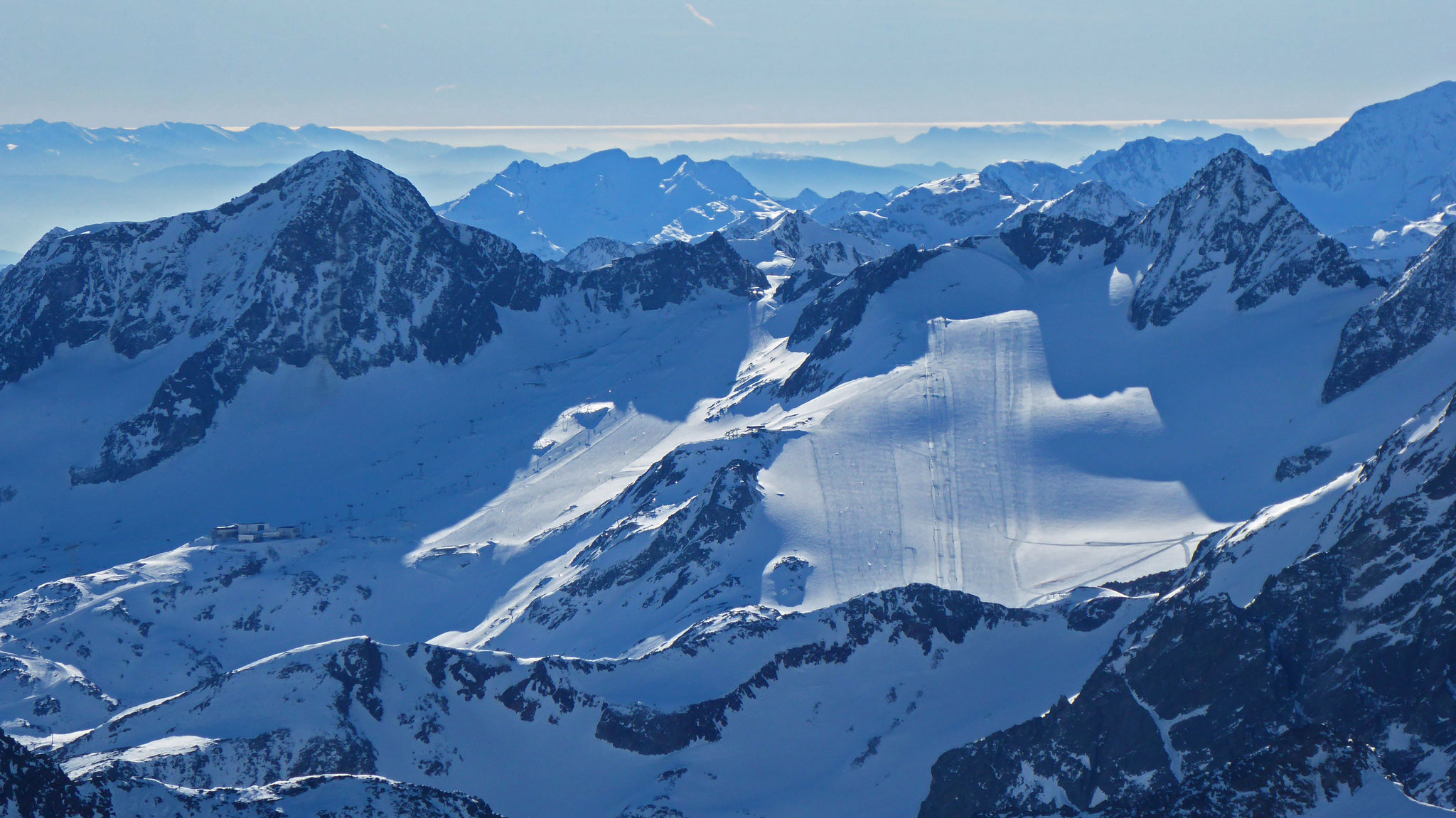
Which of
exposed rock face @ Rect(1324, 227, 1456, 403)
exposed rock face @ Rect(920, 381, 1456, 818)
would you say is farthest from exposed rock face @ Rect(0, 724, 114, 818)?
exposed rock face @ Rect(1324, 227, 1456, 403)

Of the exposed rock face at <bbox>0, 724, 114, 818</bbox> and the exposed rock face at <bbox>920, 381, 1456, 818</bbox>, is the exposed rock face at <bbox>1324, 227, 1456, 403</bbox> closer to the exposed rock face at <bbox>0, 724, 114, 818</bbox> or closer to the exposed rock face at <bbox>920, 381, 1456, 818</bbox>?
the exposed rock face at <bbox>920, 381, 1456, 818</bbox>

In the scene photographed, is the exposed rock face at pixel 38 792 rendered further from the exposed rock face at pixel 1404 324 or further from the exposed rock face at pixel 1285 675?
Result: the exposed rock face at pixel 1404 324

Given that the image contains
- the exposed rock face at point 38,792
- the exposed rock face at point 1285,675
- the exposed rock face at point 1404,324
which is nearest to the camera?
the exposed rock face at point 38,792

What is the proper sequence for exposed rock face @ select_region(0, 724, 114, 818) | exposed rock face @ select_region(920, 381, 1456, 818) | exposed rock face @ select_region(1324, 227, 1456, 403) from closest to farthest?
exposed rock face @ select_region(0, 724, 114, 818) < exposed rock face @ select_region(920, 381, 1456, 818) < exposed rock face @ select_region(1324, 227, 1456, 403)

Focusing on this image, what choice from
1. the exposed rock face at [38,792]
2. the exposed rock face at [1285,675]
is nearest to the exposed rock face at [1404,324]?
the exposed rock face at [1285,675]

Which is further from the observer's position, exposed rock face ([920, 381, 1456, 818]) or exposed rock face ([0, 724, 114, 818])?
exposed rock face ([920, 381, 1456, 818])

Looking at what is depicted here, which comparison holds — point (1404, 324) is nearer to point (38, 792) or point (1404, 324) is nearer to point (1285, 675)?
point (1285, 675)
